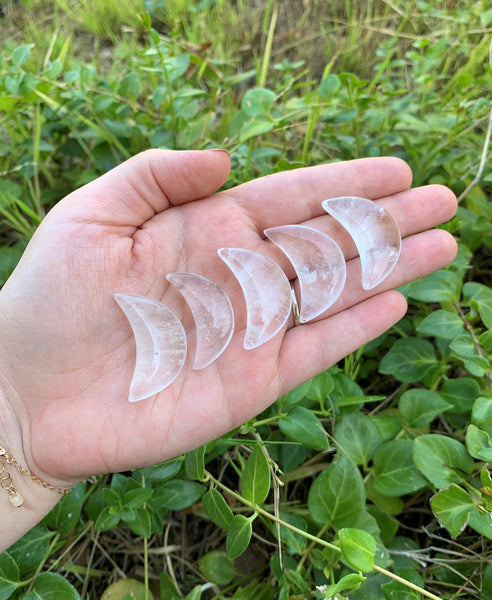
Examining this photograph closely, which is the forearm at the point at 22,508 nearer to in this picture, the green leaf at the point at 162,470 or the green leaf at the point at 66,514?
the green leaf at the point at 66,514

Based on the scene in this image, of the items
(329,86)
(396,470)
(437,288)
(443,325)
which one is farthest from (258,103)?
(396,470)

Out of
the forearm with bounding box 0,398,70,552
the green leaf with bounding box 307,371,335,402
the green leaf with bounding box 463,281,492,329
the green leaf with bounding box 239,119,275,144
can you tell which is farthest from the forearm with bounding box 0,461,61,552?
the green leaf with bounding box 463,281,492,329

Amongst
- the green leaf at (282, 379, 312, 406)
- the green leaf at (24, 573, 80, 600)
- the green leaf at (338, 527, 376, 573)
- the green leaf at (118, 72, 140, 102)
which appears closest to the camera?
the green leaf at (338, 527, 376, 573)

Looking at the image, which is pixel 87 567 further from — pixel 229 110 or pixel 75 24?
pixel 75 24

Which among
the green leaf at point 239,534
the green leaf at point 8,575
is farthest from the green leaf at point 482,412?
the green leaf at point 8,575

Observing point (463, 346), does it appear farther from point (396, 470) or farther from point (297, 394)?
point (297, 394)

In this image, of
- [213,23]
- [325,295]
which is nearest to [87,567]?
[325,295]

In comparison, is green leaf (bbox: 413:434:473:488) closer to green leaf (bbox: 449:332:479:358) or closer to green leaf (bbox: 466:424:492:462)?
green leaf (bbox: 466:424:492:462)
